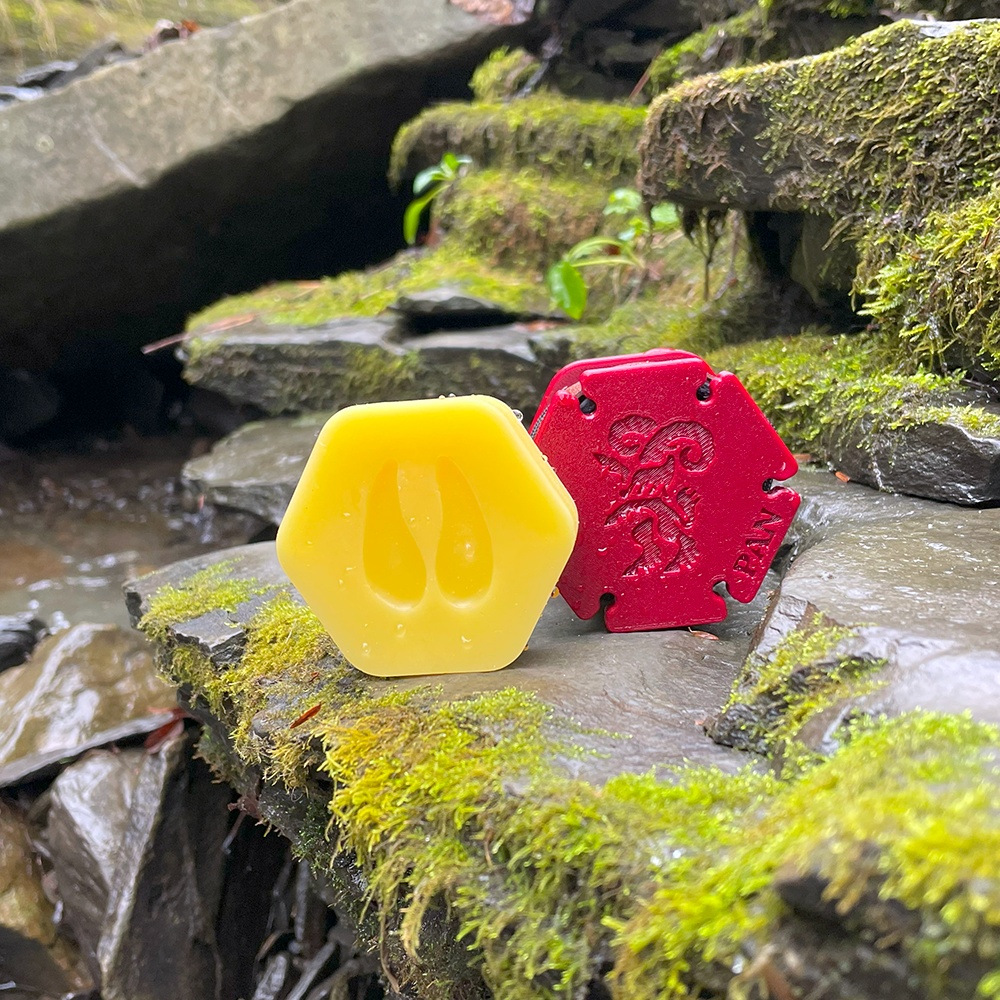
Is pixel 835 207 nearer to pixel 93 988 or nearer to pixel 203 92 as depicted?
pixel 93 988

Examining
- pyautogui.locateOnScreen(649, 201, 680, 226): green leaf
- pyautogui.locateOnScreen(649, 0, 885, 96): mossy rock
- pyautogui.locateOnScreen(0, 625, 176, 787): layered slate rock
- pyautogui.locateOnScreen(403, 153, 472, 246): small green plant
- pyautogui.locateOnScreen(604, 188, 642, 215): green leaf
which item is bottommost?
pyautogui.locateOnScreen(0, 625, 176, 787): layered slate rock

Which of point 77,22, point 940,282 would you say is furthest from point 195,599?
point 77,22

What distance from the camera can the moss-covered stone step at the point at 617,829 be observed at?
0.79 meters

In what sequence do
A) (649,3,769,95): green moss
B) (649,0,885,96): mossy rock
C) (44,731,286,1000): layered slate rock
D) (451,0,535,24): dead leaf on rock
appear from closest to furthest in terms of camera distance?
(44,731,286,1000): layered slate rock → (649,0,885,96): mossy rock → (649,3,769,95): green moss → (451,0,535,24): dead leaf on rock

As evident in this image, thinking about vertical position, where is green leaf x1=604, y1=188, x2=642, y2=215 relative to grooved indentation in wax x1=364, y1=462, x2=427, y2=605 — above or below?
above

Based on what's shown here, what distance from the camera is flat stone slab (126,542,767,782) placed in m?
1.29

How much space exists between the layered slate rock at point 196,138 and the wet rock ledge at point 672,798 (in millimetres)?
4661

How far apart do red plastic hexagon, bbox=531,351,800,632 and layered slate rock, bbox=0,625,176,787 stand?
2.16 m

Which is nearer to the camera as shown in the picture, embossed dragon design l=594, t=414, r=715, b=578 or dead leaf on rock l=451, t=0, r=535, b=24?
embossed dragon design l=594, t=414, r=715, b=578

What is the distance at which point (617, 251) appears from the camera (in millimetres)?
4438

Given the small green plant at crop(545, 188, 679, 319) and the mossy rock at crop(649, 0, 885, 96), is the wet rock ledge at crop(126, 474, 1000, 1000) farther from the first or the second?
the mossy rock at crop(649, 0, 885, 96)

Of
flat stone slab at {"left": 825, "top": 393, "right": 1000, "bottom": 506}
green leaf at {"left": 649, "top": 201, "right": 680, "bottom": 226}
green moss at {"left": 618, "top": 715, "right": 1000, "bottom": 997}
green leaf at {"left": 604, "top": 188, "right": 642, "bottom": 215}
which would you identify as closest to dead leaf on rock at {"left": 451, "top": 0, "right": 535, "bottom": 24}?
green leaf at {"left": 604, "top": 188, "right": 642, "bottom": 215}

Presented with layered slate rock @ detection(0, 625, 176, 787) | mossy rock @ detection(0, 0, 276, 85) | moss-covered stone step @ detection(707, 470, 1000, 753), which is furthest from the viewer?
mossy rock @ detection(0, 0, 276, 85)

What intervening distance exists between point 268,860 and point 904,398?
2.73 metres
